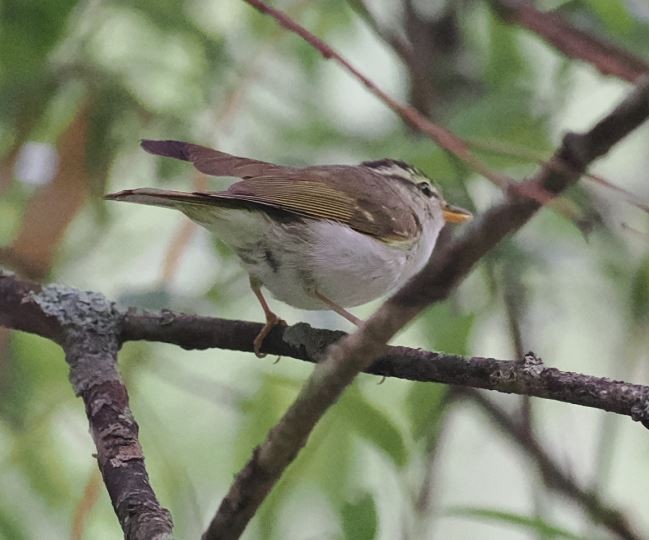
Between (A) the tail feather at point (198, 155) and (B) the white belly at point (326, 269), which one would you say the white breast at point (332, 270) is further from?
(A) the tail feather at point (198, 155)

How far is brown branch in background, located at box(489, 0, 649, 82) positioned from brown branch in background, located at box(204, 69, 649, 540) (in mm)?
1517

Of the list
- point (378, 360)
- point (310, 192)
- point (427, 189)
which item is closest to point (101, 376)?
point (378, 360)

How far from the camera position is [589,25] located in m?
2.82

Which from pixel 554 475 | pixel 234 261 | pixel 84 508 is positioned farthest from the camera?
pixel 554 475

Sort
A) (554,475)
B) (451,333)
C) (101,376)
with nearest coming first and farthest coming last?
(101,376) < (451,333) < (554,475)

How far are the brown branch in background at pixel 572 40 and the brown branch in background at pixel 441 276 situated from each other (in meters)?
1.52

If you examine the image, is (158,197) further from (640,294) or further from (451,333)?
(640,294)

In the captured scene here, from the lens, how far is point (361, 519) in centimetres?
156

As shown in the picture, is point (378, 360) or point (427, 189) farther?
point (427, 189)

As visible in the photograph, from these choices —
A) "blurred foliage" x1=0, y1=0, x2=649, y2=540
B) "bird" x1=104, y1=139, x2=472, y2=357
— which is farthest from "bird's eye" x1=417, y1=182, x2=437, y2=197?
"bird" x1=104, y1=139, x2=472, y2=357

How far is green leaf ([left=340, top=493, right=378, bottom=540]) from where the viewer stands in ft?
5.09

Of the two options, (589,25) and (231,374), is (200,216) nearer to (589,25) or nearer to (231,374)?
(589,25)

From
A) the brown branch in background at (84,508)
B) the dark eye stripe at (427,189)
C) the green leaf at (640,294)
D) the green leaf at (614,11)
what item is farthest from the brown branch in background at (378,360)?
the dark eye stripe at (427,189)

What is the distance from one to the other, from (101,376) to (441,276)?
1.00 m
